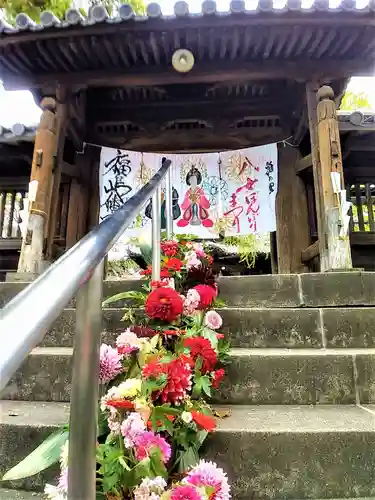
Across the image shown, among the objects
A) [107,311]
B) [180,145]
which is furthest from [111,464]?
[180,145]

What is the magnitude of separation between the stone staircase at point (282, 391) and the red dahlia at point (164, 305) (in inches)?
17.6

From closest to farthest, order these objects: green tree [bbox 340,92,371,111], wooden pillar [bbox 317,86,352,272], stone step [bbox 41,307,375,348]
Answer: stone step [bbox 41,307,375,348] → wooden pillar [bbox 317,86,352,272] → green tree [bbox 340,92,371,111]

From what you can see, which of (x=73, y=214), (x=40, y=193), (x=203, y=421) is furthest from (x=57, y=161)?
(x=203, y=421)

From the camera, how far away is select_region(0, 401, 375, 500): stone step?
1487 millimetres

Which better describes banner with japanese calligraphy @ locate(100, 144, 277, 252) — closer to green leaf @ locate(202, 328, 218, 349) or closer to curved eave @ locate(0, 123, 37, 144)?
curved eave @ locate(0, 123, 37, 144)

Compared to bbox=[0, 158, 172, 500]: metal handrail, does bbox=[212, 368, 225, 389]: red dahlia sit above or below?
below

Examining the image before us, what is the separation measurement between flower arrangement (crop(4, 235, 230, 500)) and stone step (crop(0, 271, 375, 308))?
2.58 ft

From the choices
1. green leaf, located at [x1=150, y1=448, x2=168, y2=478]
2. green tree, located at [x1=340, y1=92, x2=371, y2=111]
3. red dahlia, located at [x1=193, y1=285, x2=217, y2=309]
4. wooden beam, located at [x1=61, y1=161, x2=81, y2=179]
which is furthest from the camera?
green tree, located at [x1=340, y1=92, x2=371, y2=111]

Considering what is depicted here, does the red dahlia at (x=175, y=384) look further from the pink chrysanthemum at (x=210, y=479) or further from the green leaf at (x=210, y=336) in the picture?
the green leaf at (x=210, y=336)

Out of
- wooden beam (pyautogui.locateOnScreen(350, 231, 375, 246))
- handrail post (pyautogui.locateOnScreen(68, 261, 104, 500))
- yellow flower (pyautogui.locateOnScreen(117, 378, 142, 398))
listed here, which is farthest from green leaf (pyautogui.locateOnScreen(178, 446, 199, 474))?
wooden beam (pyautogui.locateOnScreen(350, 231, 375, 246))

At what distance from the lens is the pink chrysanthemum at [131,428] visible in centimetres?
122

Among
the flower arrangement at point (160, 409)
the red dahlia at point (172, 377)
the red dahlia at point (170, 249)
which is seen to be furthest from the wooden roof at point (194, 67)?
the red dahlia at point (172, 377)

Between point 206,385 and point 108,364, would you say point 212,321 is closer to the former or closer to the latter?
point 206,385

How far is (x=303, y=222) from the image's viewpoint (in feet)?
18.9
